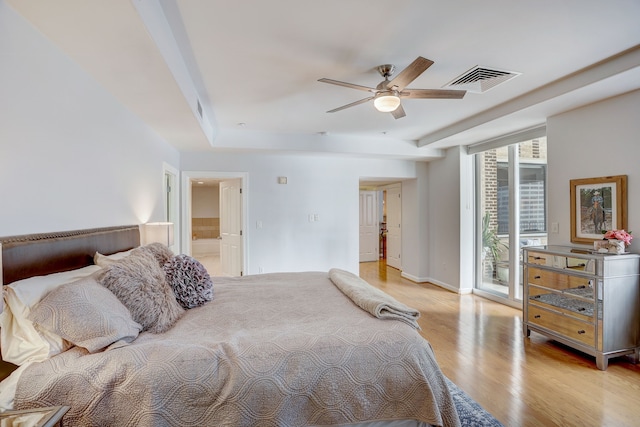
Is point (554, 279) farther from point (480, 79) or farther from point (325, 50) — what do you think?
point (325, 50)

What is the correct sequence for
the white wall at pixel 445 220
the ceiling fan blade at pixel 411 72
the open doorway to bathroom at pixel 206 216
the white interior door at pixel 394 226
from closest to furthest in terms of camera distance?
the ceiling fan blade at pixel 411 72 → the white wall at pixel 445 220 → the white interior door at pixel 394 226 → the open doorway to bathroom at pixel 206 216

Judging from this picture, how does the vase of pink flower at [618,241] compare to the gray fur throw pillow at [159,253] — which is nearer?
the gray fur throw pillow at [159,253]

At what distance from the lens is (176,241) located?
16.5ft

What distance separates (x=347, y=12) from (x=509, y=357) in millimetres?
3161

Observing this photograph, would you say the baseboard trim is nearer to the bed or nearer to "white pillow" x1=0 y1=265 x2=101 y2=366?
the bed

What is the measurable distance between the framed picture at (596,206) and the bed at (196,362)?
2.57 meters

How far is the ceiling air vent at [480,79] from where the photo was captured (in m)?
2.84

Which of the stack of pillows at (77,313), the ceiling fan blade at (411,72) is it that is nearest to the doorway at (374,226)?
the ceiling fan blade at (411,72)

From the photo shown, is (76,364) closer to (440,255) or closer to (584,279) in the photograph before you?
(584,279)

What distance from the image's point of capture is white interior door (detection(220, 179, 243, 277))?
215 inches

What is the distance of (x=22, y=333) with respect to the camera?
136 cm

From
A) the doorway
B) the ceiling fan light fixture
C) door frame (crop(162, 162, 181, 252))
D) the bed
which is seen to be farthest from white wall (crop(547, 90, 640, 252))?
door frame (crop(162, 162, 181, 252))

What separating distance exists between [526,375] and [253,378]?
2405mm

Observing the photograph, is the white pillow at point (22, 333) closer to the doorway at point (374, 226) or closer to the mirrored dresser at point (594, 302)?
the mirrored dresser at point (594, 302)
